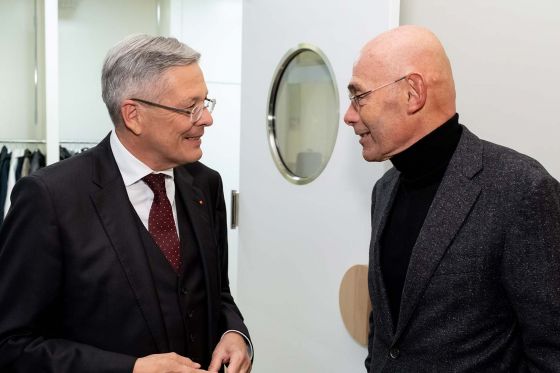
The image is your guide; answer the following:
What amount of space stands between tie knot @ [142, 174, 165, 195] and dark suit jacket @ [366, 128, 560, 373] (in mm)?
630

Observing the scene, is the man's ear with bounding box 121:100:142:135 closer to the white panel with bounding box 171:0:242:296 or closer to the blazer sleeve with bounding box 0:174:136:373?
the blazer sleeve with bounding box 0:174:136:373

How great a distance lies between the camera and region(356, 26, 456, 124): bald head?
133 centimetres

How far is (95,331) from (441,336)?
2.50 ft

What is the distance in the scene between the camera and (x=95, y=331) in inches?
50.4

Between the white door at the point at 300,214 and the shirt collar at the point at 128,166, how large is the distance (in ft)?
2.60

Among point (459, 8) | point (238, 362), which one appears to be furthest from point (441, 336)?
point (459, 8)

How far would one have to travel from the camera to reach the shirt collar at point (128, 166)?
4.61 feet

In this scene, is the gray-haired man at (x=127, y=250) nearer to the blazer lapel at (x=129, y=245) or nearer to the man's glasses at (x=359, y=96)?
the blazer lapel at (x=129, y=245)

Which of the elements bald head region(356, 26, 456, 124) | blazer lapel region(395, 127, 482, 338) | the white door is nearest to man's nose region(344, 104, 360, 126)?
bald head region(356, 26, 456, 124)

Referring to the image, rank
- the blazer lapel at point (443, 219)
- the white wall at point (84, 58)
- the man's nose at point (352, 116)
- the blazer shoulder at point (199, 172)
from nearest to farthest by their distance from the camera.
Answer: the blazer lapel at point (443, 219)
the man's nose at point (352, 116)
the blazer shoulder at point (199, 172)
the white wall at point (84, 58)

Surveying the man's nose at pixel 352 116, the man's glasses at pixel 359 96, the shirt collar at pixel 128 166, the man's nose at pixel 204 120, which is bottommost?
the shirt collar at pixel 128 166

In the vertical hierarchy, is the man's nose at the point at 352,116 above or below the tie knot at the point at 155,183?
above

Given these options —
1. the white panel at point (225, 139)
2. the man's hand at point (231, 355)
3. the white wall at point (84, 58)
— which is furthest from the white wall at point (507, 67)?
the white wall at point (84, 58)

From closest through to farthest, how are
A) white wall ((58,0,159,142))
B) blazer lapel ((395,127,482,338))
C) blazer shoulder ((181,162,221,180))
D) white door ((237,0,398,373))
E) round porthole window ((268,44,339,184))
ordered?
blazer lapel ((395,127,482,338)) < blazer shoulder ((181,162,221,180)) < white door ((237,0,398,373)) < round porthole window ((268,44,339,184)) < white wall ((58,0,159,142))
